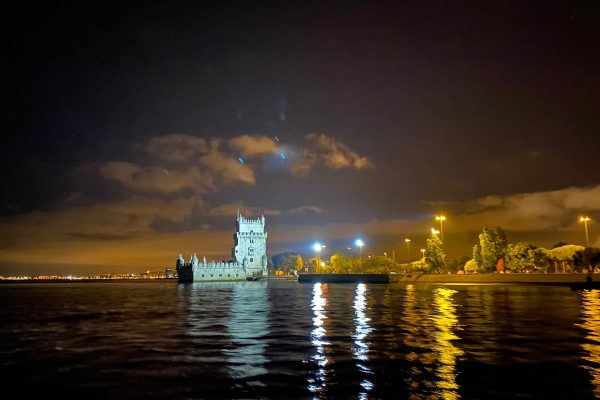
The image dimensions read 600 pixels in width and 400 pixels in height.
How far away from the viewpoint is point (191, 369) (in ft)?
45.0

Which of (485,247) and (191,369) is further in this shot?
(485,247)

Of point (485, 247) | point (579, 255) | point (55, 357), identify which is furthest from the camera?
point (485, 247)

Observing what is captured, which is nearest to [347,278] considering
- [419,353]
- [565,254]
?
[565,254]

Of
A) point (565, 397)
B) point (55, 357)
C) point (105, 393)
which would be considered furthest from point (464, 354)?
point (55, 357)

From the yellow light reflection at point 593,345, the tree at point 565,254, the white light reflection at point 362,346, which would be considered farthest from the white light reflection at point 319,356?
the tree at point 565,254

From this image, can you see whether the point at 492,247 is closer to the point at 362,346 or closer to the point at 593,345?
the point at 593,345

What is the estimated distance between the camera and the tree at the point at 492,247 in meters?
105

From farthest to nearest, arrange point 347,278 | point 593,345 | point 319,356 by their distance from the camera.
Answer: point 347,278 < point 593,345 < point 319,356

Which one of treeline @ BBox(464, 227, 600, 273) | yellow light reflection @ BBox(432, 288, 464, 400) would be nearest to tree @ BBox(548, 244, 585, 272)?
treeline @ BBox(464, 227, 600, 273)

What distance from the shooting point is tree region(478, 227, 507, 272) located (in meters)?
105

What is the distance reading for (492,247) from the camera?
4141 inches

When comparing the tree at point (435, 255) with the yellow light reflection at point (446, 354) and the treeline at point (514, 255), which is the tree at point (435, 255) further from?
the yellow light reflection at point (446, 354)

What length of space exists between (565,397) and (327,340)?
407 inches

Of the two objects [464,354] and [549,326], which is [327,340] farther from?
[549,326]
